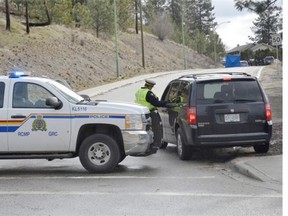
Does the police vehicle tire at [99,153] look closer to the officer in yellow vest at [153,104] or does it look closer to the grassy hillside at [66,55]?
the officer in yellow vest at [153,104]

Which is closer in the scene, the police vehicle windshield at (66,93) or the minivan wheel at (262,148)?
the police vehicle windshield at (66,93)

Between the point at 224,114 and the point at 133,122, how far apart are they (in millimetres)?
1910

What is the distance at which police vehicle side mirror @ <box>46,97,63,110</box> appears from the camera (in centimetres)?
938

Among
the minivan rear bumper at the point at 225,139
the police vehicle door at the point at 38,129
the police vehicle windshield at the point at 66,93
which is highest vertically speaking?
the police vehicle windshield at the point at 66,93

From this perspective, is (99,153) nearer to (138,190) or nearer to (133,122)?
(133,122)

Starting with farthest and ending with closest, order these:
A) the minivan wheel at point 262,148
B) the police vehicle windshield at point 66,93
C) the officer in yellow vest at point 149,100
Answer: the officer in yellow vest at point 149,100
the minivan wheel at point 262,148
the police vehicle windshield at point 66,93

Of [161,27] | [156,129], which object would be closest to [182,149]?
[156,129]

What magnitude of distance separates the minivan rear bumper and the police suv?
1077 mm

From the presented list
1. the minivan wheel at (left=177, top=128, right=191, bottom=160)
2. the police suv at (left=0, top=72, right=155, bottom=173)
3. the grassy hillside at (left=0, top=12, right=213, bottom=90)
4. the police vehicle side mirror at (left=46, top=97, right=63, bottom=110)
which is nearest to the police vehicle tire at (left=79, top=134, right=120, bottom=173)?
the police suv at (left=0, top=72, right=155, bottom=173)

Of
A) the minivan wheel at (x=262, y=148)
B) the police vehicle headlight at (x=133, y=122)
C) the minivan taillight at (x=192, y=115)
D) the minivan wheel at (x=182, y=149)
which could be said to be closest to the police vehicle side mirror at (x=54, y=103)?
the police vehicle headlight at (x=133, y=122)

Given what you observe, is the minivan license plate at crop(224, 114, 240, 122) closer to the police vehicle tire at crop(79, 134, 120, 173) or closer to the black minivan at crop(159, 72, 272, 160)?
the black minivan at crop(159, 72, 272, 160)

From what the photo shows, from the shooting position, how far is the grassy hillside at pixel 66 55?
3606cm

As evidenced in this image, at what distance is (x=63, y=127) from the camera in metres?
9.49

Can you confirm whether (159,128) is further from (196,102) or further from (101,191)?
(101,191)
